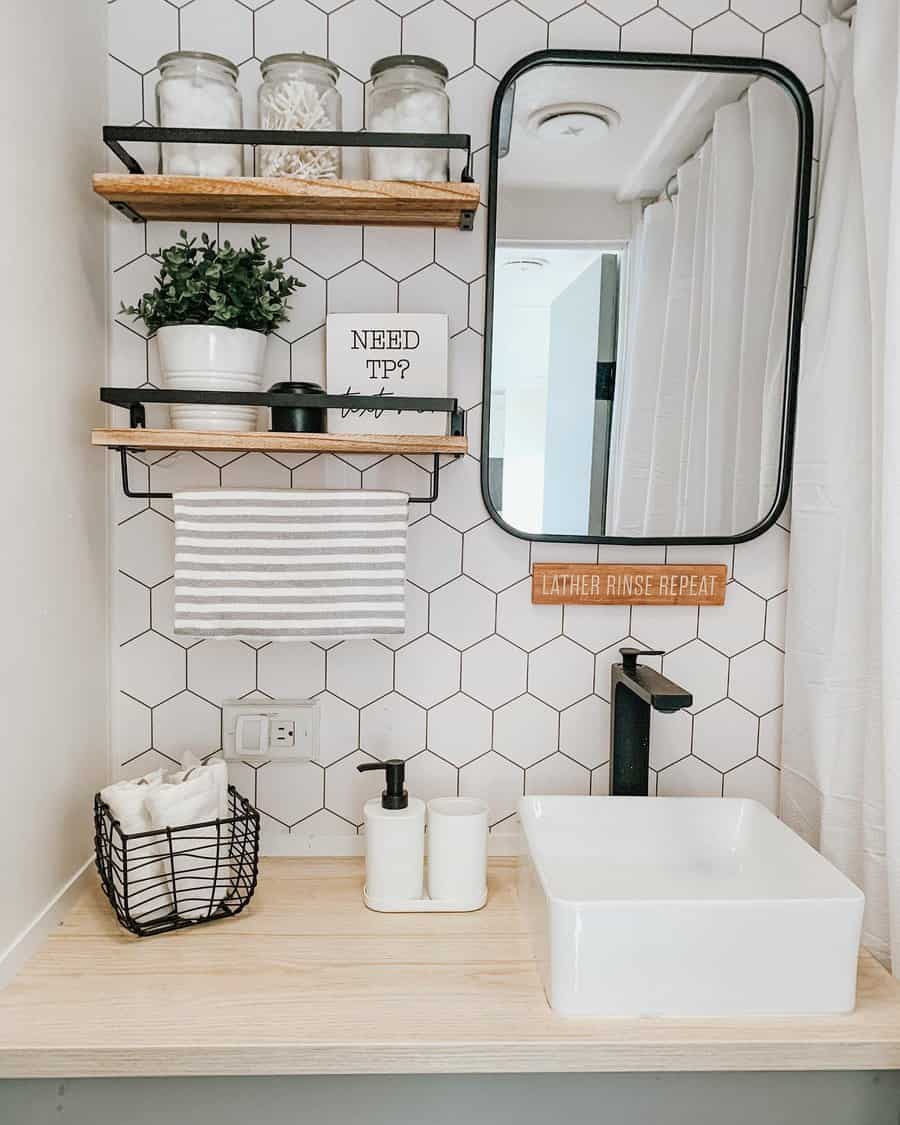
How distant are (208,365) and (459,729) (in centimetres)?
63

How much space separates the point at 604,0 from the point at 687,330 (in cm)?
47

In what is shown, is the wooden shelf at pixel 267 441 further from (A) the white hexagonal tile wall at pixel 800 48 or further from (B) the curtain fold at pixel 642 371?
(A) the white hexagonal tile wall at pixel 800 48

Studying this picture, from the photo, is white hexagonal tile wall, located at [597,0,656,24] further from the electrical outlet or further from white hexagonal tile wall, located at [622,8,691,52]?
the electrical outlet

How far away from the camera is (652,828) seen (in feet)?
4.11

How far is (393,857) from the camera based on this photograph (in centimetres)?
120

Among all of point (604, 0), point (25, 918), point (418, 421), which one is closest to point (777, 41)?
point (604, 0)

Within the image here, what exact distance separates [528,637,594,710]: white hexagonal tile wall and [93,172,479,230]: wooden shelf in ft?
2.04

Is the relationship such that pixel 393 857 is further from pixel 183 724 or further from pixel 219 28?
pixel 219 28

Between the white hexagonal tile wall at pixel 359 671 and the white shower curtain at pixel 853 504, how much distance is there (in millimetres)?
596

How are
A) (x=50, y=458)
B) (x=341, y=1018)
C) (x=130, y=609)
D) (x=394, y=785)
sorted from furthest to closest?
(x=130, y=609) → (x=394, y=785) → (x=50, y=458) → (x=341, y=1018)

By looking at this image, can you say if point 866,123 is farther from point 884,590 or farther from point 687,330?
point 884,590

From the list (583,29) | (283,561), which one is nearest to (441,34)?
(583,29)

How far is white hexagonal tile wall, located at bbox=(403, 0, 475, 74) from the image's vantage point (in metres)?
1.28

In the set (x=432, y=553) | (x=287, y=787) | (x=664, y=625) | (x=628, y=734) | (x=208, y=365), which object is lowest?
(x=287, y=787)
